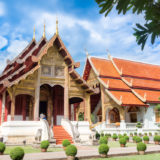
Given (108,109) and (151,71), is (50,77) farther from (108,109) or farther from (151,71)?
(151,71)

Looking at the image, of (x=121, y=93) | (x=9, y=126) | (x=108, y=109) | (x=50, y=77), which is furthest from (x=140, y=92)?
(x=9, y=126)

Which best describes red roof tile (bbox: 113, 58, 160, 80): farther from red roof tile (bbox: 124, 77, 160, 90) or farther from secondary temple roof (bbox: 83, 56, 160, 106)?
red roof tile (bbox: 124, 77, 160, 90)

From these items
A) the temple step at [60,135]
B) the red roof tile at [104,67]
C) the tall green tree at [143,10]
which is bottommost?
the temple step at [60,135]

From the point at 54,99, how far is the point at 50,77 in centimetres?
282

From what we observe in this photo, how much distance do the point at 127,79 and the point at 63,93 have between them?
11.4 meters

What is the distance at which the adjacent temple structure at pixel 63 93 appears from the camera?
13891mm

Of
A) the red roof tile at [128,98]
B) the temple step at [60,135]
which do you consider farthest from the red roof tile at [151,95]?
the temple step at [60,135]

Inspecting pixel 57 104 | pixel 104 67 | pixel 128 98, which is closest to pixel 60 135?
pixel 57 104

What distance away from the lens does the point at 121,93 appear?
2398 cm

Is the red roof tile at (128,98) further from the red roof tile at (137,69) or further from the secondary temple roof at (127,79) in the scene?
the red roof tile at (137,69)

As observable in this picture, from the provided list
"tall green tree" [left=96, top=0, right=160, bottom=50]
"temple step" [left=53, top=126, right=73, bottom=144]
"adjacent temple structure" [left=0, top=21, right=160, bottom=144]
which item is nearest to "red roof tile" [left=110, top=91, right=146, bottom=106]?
"adjacent temple structure" [left=0, top=21, right=160, bottom=144]

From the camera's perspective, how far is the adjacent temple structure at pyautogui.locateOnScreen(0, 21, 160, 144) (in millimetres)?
13891

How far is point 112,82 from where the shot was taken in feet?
82.9

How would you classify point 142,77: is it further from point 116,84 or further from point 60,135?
point 60,135
